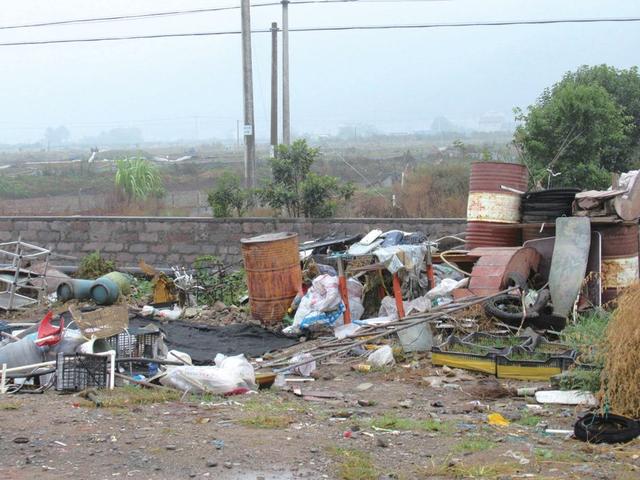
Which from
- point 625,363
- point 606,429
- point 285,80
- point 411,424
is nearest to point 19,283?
point 411,424

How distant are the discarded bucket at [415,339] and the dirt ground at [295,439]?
63.8 inches

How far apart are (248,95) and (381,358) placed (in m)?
11.0

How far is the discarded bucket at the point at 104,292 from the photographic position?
541 inches

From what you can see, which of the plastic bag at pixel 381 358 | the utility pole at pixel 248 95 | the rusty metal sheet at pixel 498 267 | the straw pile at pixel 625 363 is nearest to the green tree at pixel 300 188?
the utility pole at pixel 248 95

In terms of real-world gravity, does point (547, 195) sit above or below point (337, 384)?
above

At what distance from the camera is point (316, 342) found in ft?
36.0

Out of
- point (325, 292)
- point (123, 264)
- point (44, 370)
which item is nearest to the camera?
point (44, 370)

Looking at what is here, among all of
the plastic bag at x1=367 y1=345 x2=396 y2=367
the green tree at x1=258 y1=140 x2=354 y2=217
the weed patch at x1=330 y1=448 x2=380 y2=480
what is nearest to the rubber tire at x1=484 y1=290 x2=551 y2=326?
the plastic bag at x1=367 y1=345 x2=396 y2=367

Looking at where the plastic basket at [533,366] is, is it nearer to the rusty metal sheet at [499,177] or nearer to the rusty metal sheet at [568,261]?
the rusty metal sheet at [568,261]

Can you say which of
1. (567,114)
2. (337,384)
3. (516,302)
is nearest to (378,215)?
(567,114)

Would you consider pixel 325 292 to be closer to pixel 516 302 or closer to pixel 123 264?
pixel 516 302

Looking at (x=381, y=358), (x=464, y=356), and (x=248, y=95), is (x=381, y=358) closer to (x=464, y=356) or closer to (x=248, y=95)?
(x=464, y=356)

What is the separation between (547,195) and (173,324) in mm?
5049

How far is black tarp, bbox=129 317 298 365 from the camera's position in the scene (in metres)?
10.7
